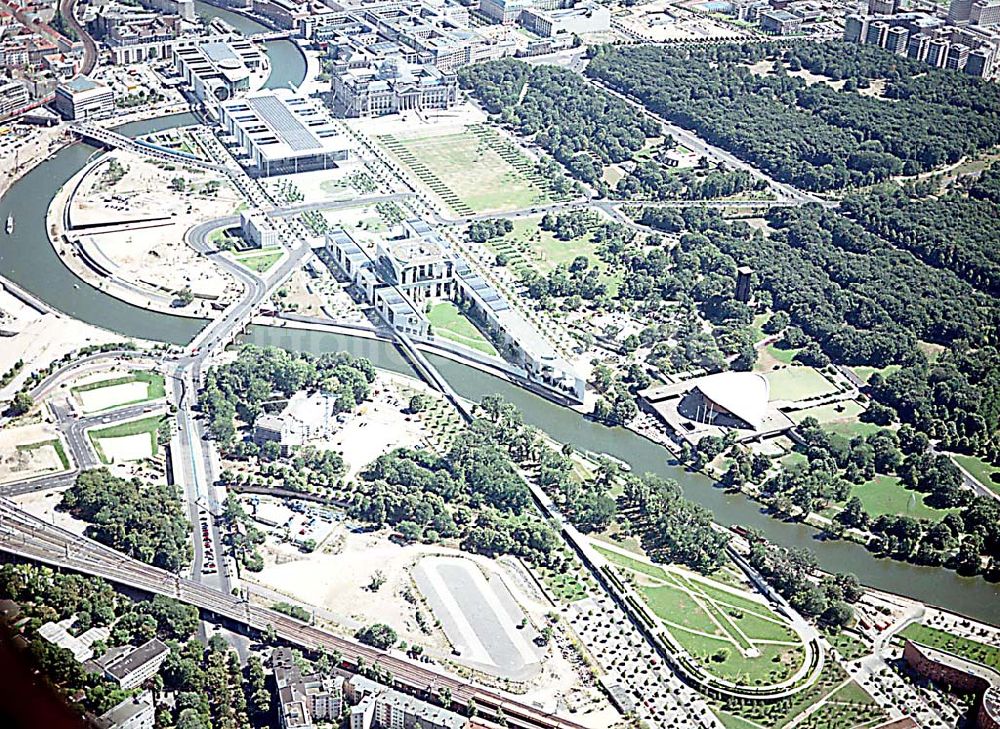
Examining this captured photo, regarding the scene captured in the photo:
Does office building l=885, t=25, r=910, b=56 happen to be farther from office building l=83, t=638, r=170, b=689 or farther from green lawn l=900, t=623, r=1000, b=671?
office building l=83, t=638, r=170, b=689

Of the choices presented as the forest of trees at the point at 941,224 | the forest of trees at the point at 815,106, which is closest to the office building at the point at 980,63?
the forest of trees at the point at 815,106

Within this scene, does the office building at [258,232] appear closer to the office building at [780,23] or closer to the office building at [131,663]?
the office building at [131,663]

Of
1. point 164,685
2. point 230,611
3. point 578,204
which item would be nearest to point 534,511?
point 230,611

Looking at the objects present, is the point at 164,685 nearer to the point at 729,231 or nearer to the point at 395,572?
the point at 395,572

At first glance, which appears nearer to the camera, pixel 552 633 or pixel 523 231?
pixel 552 633

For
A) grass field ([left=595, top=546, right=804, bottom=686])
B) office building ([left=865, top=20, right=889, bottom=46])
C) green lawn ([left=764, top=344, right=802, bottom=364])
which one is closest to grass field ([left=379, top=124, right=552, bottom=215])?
green lawn ([left=764, top=344, right=802, bottom=364])
